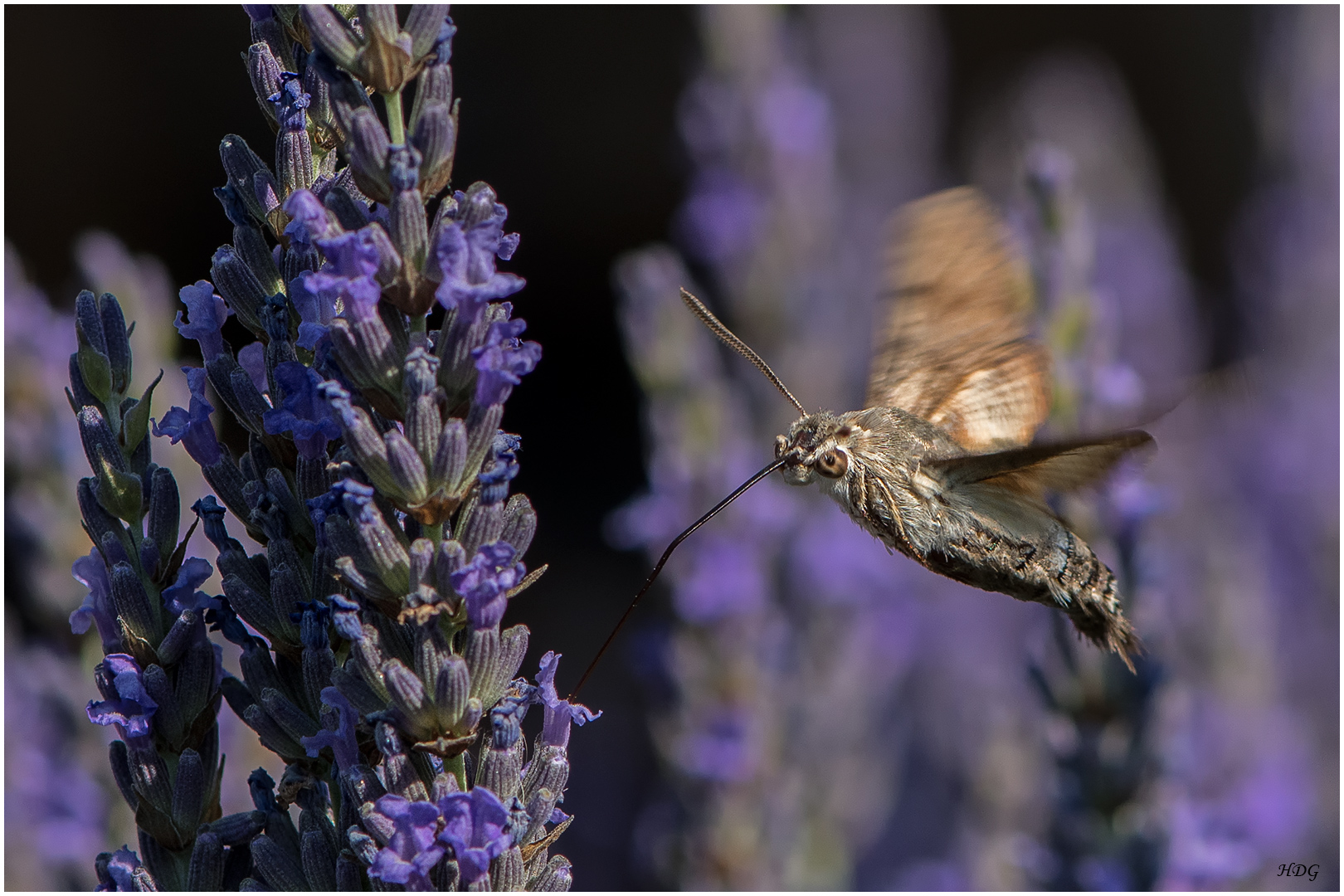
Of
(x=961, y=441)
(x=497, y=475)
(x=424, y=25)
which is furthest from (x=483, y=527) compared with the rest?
(x=961, y=441)

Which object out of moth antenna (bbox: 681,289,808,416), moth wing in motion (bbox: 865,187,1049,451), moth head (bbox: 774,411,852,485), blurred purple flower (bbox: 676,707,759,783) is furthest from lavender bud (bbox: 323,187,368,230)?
blurred purple flower (bbox: 676,707,759,783)

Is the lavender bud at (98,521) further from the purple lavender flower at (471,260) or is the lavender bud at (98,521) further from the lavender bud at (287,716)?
the purple lavender flower at (471,260)

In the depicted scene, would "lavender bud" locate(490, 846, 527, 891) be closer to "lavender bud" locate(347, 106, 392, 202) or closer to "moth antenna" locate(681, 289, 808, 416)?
"lavender bud" locate(347, 106, 392, 202)

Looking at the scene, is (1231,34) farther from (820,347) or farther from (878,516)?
(878,516)

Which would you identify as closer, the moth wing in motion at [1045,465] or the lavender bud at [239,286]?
the lavender bud at [239,286]

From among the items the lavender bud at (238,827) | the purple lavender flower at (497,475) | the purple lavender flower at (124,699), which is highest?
the purple lavender flower at (497,475)

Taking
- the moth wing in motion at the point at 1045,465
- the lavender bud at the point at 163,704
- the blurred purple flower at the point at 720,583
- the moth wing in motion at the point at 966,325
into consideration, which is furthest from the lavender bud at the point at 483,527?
the blurred purple flower at the point at 720,583
